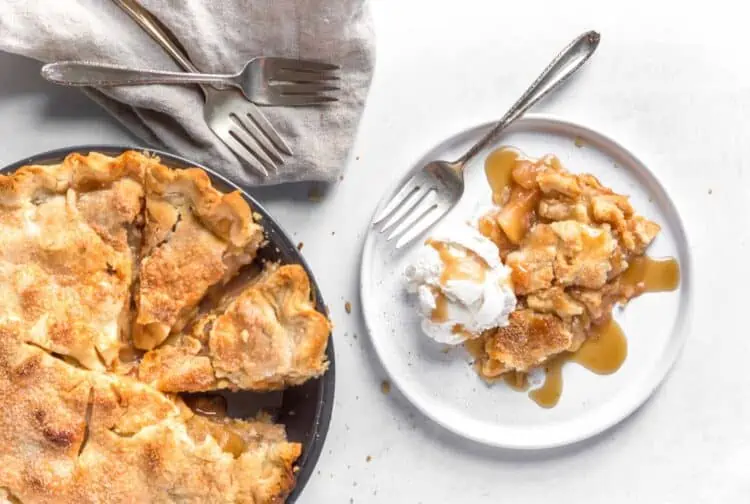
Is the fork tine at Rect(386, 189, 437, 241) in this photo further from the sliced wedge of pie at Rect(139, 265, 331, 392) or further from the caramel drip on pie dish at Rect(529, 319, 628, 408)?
the caramel drip on pie dish at Rect(529, 319, 628, 408)

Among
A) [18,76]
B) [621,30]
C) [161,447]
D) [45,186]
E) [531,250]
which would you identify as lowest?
[161,447]

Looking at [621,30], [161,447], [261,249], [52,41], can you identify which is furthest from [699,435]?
[52,41]

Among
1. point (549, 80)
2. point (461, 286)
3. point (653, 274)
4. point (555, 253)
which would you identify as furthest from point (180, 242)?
point (653, 274)

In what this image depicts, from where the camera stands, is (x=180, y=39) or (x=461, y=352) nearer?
(x=180, y=39)

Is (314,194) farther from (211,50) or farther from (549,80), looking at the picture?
(549,80)

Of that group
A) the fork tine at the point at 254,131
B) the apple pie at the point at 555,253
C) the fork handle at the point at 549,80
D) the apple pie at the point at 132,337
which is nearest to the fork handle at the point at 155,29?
the fork tine at the point at 254,131

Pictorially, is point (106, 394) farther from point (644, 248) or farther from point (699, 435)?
point (699, 435)
